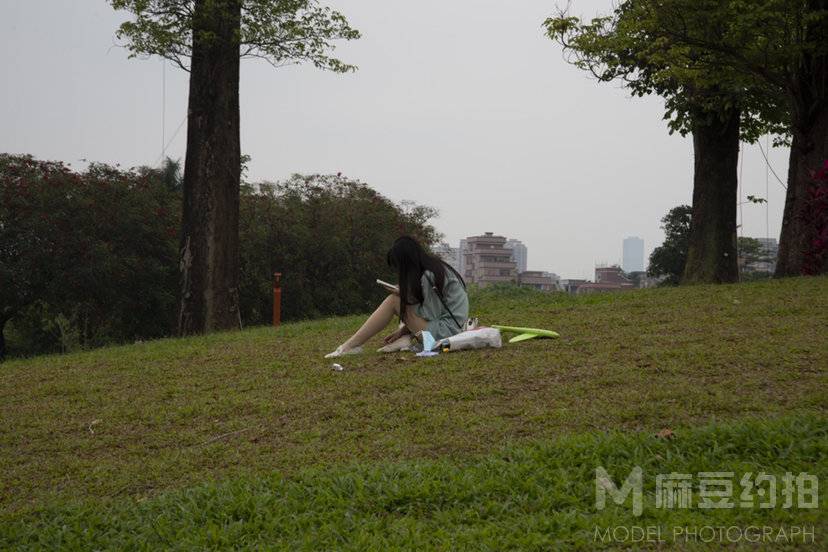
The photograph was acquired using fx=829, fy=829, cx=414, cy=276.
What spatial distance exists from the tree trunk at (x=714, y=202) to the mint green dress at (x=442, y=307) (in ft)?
26.5

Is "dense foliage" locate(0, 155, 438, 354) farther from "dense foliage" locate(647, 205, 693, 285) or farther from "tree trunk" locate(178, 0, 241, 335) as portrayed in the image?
"dense foliage" locate(647, 205, 693, 285)

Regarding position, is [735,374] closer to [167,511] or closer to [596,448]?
[596,448]

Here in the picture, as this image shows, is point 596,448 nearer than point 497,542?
No

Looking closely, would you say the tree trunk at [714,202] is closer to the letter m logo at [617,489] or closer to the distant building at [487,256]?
the letter m logo at [617,489]

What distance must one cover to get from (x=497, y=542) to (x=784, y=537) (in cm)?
117

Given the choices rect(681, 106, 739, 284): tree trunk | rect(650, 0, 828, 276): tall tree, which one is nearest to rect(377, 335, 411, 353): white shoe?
rect(650, 0, 828, 276): tall tree

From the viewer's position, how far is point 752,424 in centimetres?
455

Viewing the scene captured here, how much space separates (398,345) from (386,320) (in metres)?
0.32

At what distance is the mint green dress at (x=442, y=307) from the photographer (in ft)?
24.8

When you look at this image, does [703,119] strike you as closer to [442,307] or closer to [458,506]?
[442,307]

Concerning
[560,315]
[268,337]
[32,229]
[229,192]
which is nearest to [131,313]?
[32,229]

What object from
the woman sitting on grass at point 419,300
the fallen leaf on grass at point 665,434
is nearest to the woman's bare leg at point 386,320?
the woman sitting on grass at point 419,300

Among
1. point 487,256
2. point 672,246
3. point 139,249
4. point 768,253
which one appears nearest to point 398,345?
point 139,249

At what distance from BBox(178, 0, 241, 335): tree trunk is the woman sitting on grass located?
5.58m
